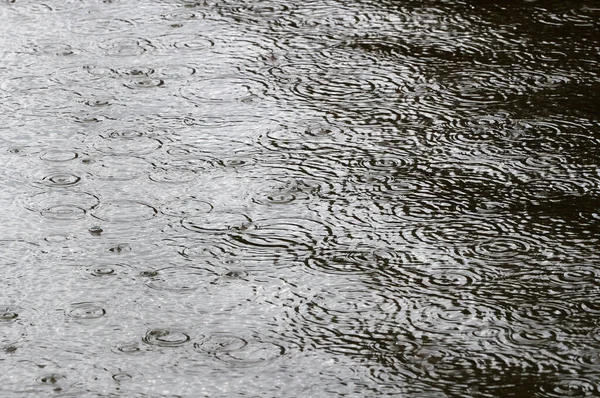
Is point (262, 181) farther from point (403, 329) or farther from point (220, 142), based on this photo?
point (403, 329)

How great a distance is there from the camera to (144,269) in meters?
2.81

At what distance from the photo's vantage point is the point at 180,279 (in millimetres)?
2768

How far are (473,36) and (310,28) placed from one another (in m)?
0.68

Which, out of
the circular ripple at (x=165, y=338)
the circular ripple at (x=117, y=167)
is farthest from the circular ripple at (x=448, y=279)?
the circular ripple at (x=117, y=167)

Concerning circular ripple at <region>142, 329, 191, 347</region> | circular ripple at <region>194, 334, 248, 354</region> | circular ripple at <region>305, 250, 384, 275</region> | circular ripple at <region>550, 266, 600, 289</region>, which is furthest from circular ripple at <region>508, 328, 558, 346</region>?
circular ripple at <region>142, 329, 191, 347</region>

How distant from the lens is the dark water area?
2.45m

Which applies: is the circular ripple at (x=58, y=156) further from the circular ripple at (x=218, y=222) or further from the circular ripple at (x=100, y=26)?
the circular ripple at (x=100, y=26)

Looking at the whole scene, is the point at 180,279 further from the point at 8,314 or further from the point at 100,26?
the point at 100,26

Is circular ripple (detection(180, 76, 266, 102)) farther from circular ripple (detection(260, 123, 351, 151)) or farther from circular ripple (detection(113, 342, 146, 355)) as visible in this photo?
circular ripple (detection(113, 342, 146, 355))

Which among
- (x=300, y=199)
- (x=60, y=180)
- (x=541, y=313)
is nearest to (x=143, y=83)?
(x=60, y=180)

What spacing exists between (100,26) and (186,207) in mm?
1563

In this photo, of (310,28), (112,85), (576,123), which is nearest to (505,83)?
(576,123)

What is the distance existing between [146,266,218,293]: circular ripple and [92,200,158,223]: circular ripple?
30 centimetres

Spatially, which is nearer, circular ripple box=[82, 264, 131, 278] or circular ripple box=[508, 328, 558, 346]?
circular ripple box=[508, 328, 558, 346]
